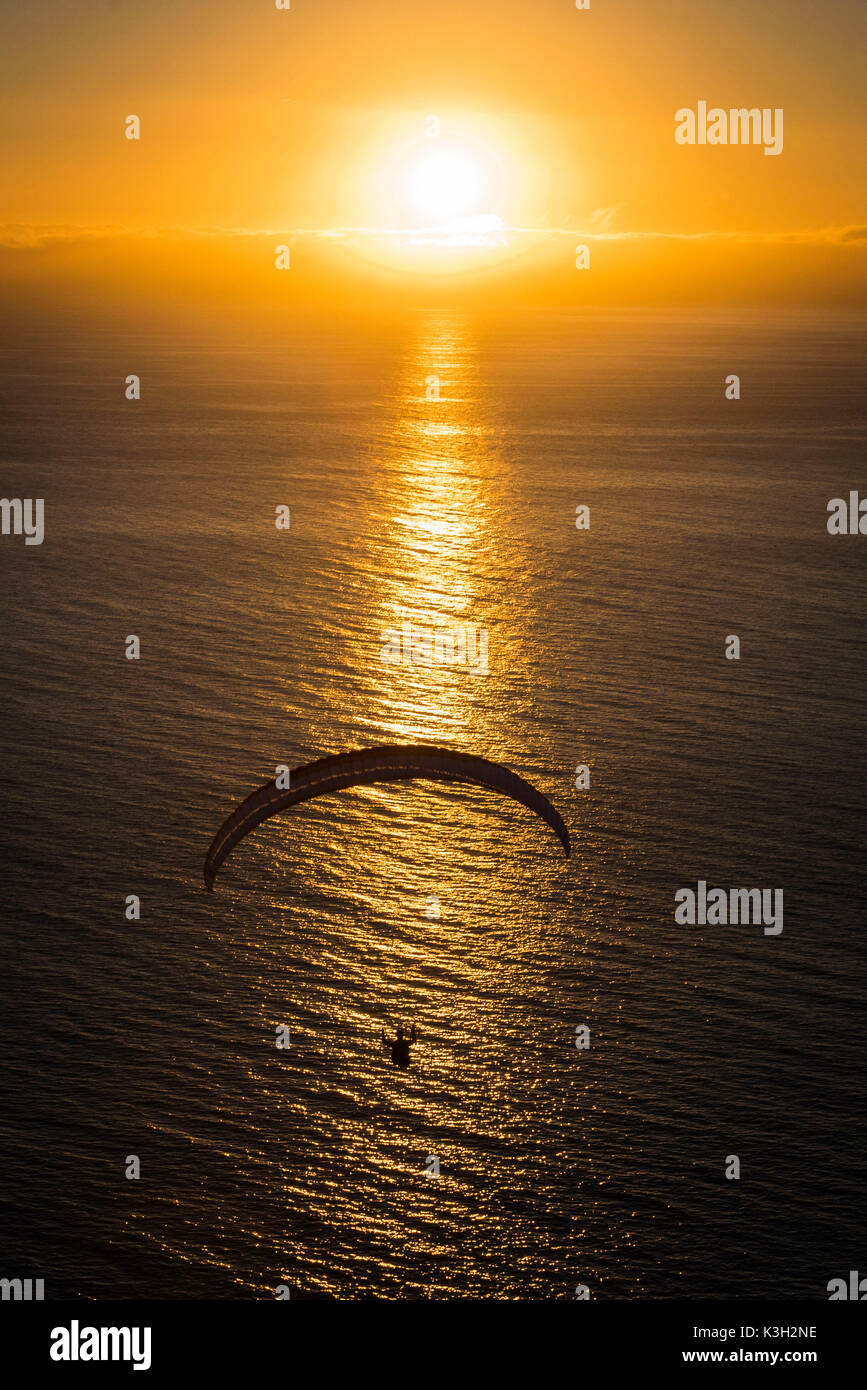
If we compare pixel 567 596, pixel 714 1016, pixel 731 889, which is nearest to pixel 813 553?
pixel 567 596

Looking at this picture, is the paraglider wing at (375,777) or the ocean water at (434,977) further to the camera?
the ocean water at (434,977)

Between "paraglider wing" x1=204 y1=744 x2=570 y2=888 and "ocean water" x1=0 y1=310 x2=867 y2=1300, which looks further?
"ocean water" x1=0 y1=310 x2=867 y2=1300

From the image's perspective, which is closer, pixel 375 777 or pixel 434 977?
pixel 375 777

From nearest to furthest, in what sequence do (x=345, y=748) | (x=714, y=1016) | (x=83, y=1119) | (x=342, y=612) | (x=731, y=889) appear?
1. (x=83, y=1119)
2. (x=714, y=1016)
3. (x=731, y=889)
4. (x=345, y=748)
5. (x=342, y=612)

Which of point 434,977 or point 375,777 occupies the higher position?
point 375,777
